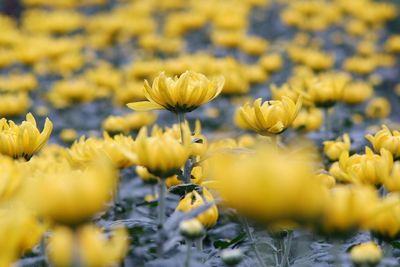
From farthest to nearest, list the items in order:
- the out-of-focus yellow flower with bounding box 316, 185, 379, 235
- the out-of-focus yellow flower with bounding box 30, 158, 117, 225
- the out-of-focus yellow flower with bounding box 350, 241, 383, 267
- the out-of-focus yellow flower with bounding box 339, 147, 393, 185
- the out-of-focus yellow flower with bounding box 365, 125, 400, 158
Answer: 1. the out-of-focus yellow flower with bounding box 365, 125, 400, 158
2. the out-of-focus yellow flower with bounding box 339, 147, 393, 185
3. the out-of-focus yellow flower with bounding box 350, 241, 383, 267
4. the out-of-focus yellow flower with bounding box 316, 185, 379, 235
5. the out-of-focus yellow flower with bounding box 30, 158, 117, 225

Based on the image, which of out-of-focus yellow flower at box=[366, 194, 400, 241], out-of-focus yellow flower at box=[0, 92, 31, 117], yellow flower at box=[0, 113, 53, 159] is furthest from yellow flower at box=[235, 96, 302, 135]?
out-of-focus yellow flower at box=[0, 92, 31, 117]

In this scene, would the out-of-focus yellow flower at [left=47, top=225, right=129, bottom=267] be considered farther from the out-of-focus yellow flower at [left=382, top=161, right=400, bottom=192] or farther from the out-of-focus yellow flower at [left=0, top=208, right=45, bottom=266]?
the out-of-focus yellow flower at [left=382, top=161, right=400, bottom=192]

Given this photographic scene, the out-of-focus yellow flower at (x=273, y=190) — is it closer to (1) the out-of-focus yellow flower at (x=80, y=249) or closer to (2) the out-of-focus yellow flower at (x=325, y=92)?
(1) the out-of-focus yellow flower at (x=80, y=249)

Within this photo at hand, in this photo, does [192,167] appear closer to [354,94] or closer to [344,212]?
[344,212]

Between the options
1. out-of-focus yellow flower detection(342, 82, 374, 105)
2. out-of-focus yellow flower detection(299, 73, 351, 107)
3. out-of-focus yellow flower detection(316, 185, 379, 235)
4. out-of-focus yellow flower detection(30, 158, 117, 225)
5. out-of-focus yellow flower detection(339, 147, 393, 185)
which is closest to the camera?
out-of-focus yellow flower detection(30, 158, 117, 225)

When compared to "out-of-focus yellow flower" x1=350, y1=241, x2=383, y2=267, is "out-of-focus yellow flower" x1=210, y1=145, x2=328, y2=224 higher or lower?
higher

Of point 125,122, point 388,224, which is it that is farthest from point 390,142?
point 125,122

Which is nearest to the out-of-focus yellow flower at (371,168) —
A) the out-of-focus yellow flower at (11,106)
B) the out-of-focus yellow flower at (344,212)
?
the out-of-focus yellow flower at (344,212)

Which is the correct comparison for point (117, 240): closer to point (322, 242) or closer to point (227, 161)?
point (227, 161)
